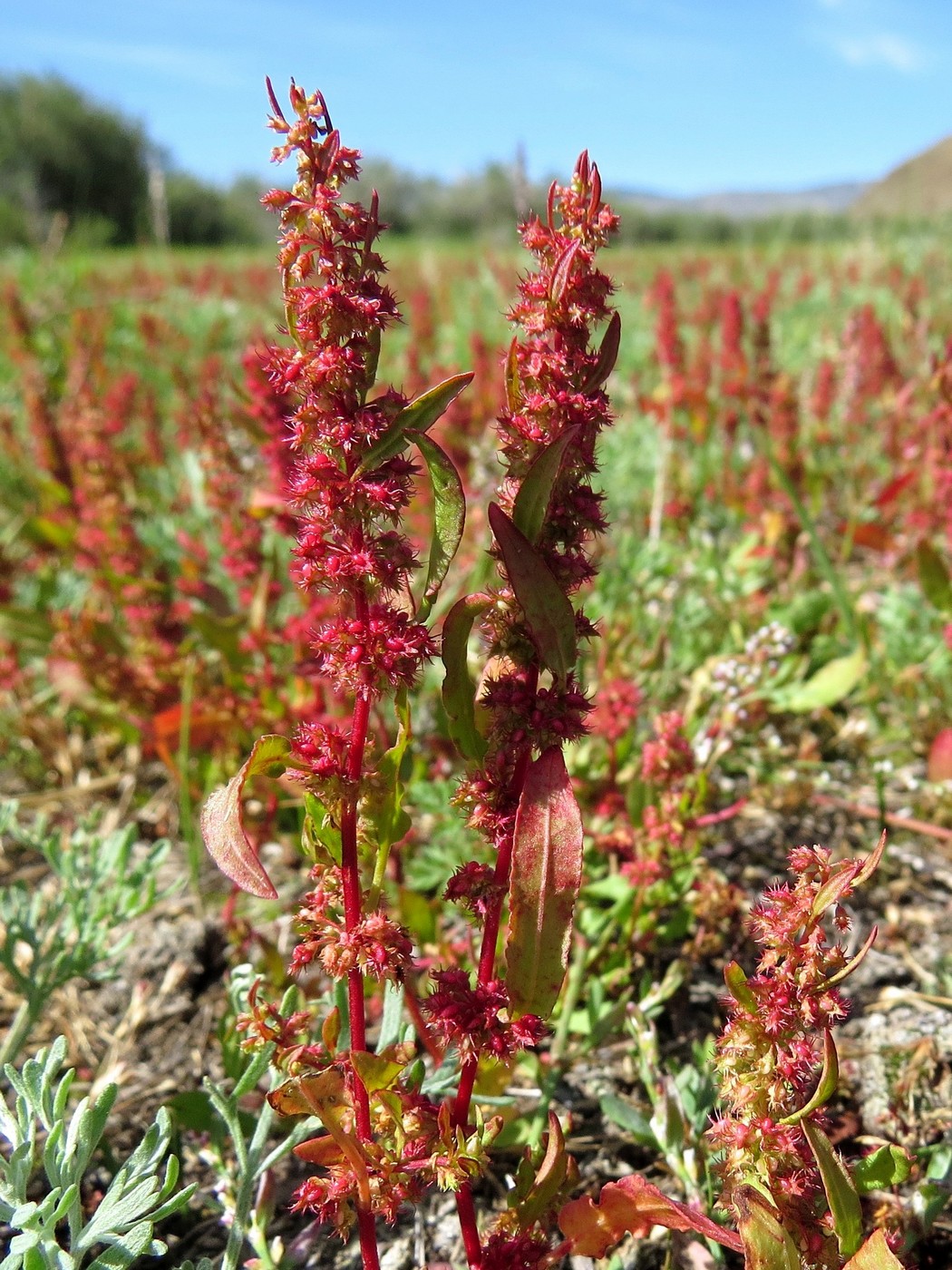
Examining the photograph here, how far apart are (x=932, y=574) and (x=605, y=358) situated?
1768mm

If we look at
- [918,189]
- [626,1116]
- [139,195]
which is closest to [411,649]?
[626,1116]

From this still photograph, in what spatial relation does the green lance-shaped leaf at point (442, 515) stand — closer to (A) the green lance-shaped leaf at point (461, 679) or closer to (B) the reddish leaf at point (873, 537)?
(A) the green lance-shaped leaf at point (461, 679)

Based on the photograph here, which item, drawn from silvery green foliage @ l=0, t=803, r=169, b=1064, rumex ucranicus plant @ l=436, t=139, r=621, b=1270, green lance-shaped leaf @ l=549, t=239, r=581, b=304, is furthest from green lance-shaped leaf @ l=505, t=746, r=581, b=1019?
silvery green foliage @ l=0, t=803, r=169, b=1064

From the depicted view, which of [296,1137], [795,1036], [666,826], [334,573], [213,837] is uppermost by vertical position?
[334,573]

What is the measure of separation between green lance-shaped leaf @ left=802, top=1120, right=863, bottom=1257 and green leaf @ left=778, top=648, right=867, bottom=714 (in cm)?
144

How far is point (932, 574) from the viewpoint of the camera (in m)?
2.46

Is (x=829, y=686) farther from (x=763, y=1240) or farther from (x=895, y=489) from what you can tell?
(x=763, y=1240)

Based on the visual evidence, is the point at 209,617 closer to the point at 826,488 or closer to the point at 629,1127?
the point at 629,1127

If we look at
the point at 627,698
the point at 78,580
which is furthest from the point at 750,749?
the point at 78,580

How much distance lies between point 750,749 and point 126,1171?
1672mm

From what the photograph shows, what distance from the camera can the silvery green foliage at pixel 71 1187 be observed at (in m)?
1.08

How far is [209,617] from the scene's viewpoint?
8.17 feet

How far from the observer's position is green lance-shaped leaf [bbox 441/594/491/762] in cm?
105

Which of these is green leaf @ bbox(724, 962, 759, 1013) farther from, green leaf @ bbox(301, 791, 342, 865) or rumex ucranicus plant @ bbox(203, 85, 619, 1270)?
green leaf @ bbox(301, 791, 342, 865)
